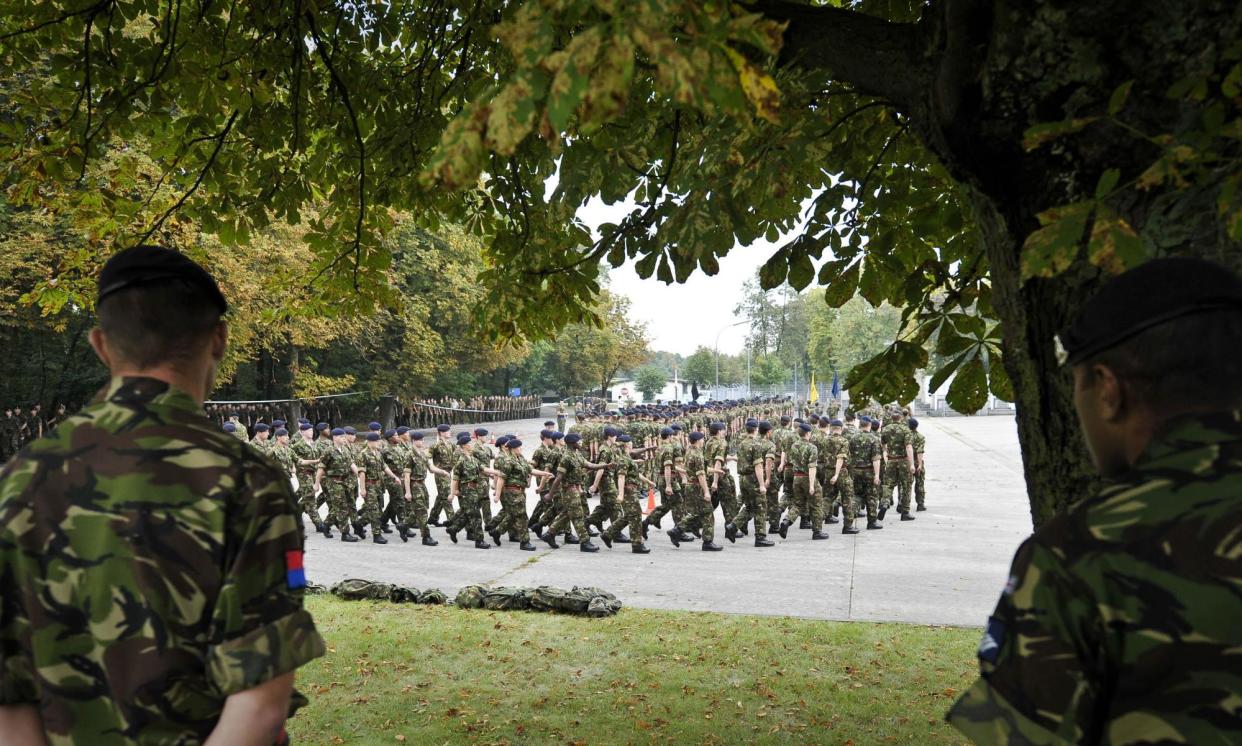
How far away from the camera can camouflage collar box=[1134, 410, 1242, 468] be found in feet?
4.30

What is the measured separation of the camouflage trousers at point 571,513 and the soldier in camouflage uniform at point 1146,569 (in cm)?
1226

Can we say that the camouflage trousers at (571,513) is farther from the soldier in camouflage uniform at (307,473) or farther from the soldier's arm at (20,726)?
the soldier's arm at (20,726)

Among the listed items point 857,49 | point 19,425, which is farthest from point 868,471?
point 19,425

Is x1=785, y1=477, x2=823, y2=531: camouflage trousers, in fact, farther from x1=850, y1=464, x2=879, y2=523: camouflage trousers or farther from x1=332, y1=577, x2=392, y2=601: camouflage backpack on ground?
x1=332, y1=577, x2=392, y2=601: camouflage backpack on ground

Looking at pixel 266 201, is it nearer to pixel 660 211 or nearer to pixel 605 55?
pixel 660 211

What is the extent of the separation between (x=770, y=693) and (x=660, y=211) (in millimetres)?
3557

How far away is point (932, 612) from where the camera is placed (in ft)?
28.9

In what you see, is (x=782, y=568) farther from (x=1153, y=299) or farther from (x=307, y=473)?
(x=1153, y=299)

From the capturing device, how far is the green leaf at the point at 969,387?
412cm

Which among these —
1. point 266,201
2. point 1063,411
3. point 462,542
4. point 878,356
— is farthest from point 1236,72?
point 462,542

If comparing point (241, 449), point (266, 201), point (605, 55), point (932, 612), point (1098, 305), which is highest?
point (266, 201)

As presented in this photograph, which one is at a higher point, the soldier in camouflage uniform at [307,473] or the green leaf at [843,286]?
the green leaf at [843,286]

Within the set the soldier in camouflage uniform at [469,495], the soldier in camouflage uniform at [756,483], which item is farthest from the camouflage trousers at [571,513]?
the soldier in camouflage uniform at [756,483]

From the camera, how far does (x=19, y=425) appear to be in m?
24.6
